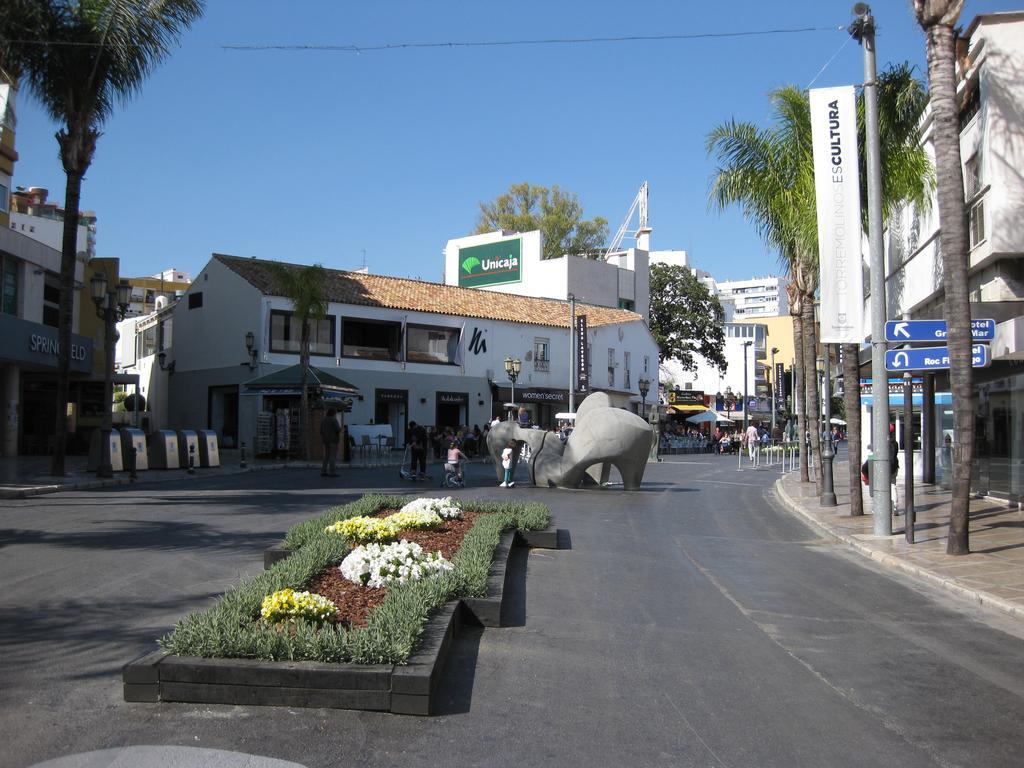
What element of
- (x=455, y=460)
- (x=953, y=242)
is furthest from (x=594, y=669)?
(x=455, y=460)

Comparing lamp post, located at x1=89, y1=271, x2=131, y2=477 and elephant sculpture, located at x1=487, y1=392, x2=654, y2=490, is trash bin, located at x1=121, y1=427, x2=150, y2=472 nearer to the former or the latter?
lamp post, located at x1=89, y1=271, x2=131, y2=477

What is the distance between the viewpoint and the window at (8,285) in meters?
28.0

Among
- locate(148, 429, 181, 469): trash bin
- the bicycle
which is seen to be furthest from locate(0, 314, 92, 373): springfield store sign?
the bicycle

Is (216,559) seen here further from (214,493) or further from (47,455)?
(47,455)

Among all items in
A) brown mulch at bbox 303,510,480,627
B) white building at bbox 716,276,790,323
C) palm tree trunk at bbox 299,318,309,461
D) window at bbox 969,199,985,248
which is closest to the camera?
brown mulch at bbox 303,510,480,627

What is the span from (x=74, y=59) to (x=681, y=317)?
51.8m

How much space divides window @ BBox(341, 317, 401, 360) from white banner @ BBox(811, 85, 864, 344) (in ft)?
99.0

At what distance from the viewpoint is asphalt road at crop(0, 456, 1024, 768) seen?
4.84 metres

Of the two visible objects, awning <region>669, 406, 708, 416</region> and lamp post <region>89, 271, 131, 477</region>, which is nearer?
lamp post <region>89, 271, 131, 477</region>

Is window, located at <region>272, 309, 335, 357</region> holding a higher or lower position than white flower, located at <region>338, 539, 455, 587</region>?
higher

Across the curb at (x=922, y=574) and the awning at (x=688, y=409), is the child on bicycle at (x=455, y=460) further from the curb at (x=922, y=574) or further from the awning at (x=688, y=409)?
the awning at (x=688, y=409)

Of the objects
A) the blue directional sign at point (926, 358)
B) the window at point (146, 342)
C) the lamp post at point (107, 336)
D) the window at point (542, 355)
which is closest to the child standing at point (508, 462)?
the lamp post at point (107, 336)

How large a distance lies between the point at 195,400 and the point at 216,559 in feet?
114

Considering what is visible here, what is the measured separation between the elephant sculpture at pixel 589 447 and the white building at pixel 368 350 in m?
15.6
